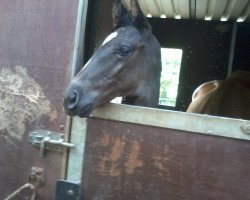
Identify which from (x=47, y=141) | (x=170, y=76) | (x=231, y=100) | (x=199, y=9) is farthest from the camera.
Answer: (x=170, y=76)


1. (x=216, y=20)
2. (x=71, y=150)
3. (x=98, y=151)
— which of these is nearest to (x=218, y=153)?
(x=98, y=151)

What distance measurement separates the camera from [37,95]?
1.91 metres

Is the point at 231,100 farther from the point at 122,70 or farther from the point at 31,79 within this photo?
the point at 31,79

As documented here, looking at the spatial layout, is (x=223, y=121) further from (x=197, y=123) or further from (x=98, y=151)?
(x=98, y=151)

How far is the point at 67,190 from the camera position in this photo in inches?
70.1

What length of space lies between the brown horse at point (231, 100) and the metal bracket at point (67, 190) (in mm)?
1579

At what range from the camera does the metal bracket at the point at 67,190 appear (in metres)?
1.78

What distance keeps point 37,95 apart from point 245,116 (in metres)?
1.75

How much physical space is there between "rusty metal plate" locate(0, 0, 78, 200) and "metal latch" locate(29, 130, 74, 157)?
0.03m

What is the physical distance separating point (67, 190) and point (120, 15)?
100cm

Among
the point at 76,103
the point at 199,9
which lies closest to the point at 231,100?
the point at 76,103

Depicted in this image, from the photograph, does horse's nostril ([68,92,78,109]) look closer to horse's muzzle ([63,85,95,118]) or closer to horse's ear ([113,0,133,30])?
horse's muzzle ([63,85,95,118])

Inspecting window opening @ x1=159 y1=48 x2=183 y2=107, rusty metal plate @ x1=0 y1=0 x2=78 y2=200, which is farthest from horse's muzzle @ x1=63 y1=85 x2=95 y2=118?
window opening @ x1=159 y1=48 x2=183 y2=107

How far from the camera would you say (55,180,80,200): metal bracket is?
178 cm
